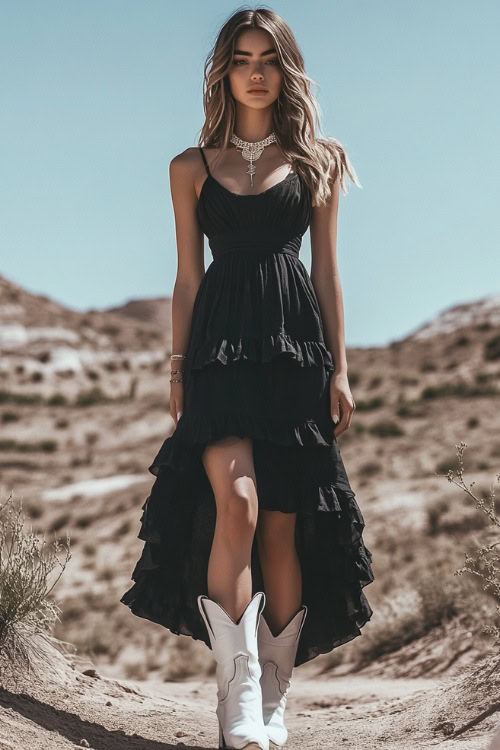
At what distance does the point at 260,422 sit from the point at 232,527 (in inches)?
14.5

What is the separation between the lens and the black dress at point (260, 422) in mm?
3568

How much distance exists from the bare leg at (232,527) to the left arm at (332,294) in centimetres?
47

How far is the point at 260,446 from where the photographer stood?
3615 mm

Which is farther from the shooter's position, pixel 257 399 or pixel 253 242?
pixel 253 242

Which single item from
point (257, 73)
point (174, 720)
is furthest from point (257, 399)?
point (174, 720)

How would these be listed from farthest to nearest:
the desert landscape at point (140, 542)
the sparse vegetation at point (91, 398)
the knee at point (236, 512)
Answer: the sparse vegetation at point (91, 398)
the desert landscape at point (140, 542)
the knee at point (236, 512)

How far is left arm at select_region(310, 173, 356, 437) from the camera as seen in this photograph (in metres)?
3.76

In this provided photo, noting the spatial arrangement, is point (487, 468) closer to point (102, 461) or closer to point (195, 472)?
point (102, 461)

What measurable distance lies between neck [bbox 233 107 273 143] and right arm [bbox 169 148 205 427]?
20 centimetres

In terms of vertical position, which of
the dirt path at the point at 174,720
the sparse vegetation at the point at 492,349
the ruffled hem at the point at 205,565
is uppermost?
the sparse vegetation at the point at 492,349

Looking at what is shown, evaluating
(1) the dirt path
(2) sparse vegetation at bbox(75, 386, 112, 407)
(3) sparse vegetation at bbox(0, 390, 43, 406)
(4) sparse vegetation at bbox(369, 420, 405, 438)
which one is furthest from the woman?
(3) sparse vegetation at bbox(0, 390, 43, 406)

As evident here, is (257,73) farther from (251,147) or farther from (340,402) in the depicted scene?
(340,402)

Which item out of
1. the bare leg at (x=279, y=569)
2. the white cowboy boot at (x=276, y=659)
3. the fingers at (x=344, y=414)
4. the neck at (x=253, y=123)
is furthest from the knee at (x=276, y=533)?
the neck at (x=253, y=123)

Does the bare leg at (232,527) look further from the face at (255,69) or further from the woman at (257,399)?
the face at (255,69)
